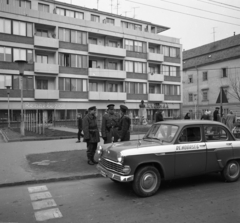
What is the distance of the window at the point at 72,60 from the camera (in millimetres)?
31480

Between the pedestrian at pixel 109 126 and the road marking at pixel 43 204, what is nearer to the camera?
the road marking at pixel 43 204

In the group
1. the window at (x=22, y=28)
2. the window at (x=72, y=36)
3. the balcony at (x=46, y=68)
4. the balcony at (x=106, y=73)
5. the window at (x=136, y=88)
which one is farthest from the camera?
the window at (x=136, y=88)

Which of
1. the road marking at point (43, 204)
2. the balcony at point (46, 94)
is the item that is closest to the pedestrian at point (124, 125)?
the road marking at point (43, 204)

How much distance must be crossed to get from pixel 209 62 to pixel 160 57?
33.6ft

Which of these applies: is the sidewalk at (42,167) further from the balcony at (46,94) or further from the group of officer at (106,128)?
the balcony at (46,94)

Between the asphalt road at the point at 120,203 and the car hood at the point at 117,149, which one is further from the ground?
the car hood at the point at 117,149

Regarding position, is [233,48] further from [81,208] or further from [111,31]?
[81,208]

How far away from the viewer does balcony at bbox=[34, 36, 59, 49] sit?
2914 centimetres

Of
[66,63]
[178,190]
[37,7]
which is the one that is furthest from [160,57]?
[178,190]

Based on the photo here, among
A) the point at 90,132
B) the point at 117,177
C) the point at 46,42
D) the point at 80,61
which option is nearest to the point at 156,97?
the point at 80,61

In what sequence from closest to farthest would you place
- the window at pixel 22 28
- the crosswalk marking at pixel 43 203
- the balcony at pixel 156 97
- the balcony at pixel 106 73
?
the crosswalk marking at pixel 43 203 → the window at pixel 22 28 → the balcony at pixel 106 73 → the balcony at pixel 156 97

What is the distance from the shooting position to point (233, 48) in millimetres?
39906

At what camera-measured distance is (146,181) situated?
5.19m

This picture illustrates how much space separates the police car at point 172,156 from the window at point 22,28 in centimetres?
2696
